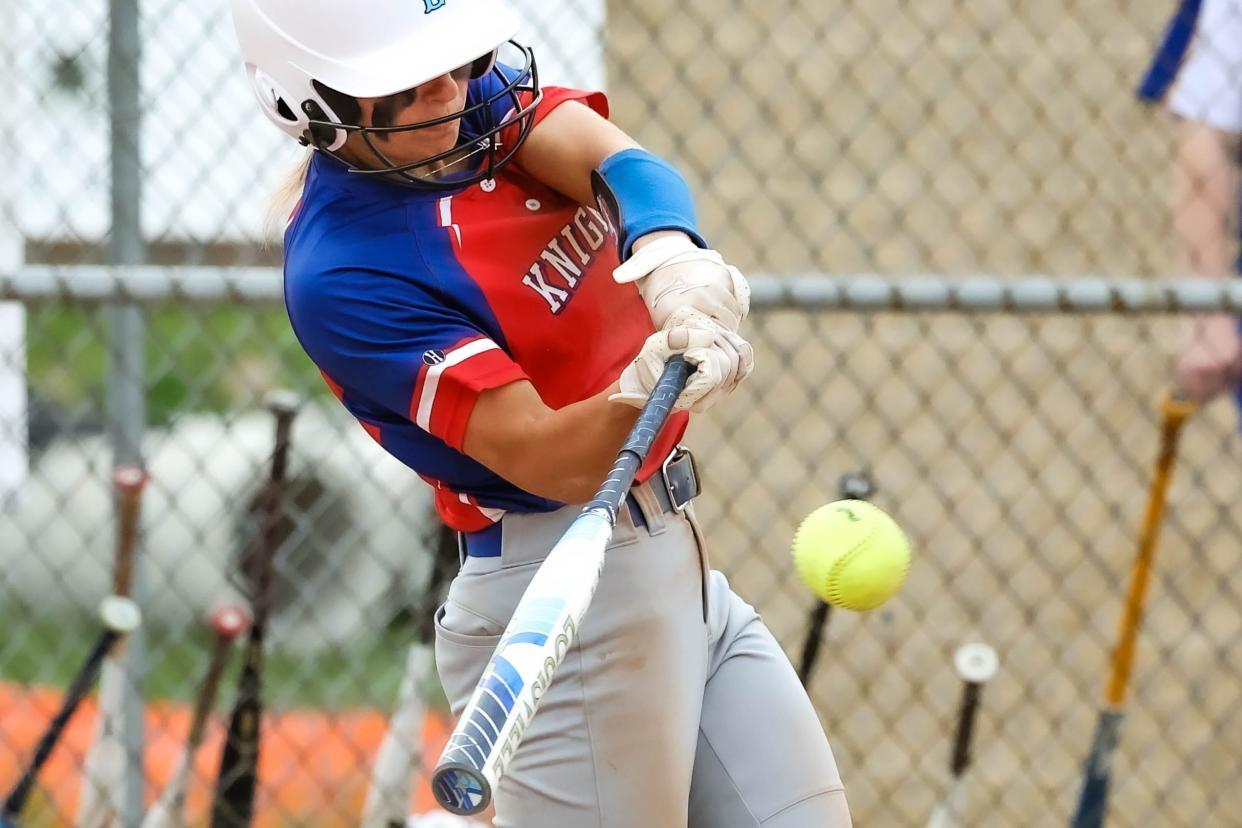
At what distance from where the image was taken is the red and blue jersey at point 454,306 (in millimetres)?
1896

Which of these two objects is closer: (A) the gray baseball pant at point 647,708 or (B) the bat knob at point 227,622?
(A) the gray baseball pant at point 647,708

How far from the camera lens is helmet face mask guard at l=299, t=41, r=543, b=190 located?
192 cm

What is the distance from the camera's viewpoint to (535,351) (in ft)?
6.59

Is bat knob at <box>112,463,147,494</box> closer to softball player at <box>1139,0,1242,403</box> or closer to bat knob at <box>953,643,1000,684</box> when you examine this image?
bat knob at <box>953,643,1000,684</box>

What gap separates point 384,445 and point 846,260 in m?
2.43

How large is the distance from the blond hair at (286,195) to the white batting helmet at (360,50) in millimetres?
176

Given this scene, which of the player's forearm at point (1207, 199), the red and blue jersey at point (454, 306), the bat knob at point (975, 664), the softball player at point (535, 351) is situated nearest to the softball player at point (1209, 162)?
the player's forearm at point (1207, 199)

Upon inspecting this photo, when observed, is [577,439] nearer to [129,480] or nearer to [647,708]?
[647,708]

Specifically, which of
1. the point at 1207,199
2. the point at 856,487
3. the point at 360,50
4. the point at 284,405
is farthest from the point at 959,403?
the point at 360,50

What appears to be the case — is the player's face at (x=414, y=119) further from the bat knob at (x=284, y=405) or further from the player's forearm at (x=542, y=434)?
the bat knob at (x=284, y=405)

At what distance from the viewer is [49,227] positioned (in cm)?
348

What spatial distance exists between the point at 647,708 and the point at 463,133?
761 millimetres

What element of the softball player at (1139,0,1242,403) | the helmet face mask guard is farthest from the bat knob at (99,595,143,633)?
the softball player at (1139,0,1242,403)

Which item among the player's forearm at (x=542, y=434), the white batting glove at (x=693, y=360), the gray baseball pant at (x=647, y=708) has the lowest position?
the gray baseball pant at (x=647, y=708)
